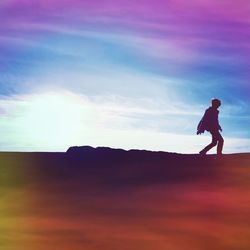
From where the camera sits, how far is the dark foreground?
783cm

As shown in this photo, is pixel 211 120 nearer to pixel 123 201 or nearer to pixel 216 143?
pixel 216 143

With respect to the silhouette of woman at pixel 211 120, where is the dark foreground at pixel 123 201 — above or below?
below

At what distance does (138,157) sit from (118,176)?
267 cm

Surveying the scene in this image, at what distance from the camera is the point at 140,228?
28.3 feet

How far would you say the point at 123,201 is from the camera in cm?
1098

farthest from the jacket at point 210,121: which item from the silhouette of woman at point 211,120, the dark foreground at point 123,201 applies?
the dark foreground at point 123,201

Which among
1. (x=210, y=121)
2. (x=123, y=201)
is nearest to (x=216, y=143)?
(x=210, y=121)

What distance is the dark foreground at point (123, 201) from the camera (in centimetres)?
783

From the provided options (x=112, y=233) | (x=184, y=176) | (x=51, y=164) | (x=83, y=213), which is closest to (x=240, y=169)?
(x=184, y=176)

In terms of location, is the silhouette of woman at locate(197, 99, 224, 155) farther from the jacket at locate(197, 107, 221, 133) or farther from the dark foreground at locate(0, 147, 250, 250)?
the dark foreground at locate(0, 147, 250, 250)

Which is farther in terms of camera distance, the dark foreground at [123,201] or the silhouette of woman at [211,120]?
the silhouette of woman at [211,120]

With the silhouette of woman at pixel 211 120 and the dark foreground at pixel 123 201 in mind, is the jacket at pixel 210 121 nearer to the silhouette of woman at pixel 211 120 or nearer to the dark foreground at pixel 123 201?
the silhouette of woman at pixel 211 120

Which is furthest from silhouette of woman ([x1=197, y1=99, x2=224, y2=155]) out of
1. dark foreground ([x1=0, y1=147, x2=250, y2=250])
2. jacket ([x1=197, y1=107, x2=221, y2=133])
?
dark foreground ([x1=0, y1=147, x2=250, y2=250])

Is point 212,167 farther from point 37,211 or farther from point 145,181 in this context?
point 37,211
